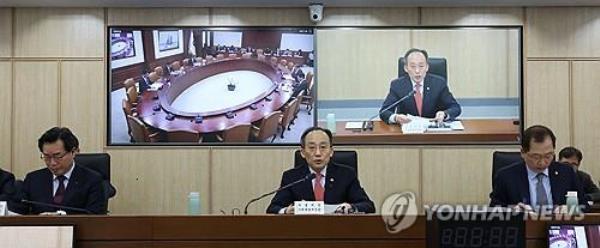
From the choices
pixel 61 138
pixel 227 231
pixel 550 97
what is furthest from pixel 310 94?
pixel 227 231

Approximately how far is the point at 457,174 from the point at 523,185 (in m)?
2.95

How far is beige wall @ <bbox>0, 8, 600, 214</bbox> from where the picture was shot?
22.0ft

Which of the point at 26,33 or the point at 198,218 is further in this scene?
the point at 26,33

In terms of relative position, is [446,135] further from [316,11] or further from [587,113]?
[316,11]

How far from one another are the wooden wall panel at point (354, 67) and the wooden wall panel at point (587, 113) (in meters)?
1.63

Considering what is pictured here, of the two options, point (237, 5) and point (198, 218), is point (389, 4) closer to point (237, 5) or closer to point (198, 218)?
point (237, 5)

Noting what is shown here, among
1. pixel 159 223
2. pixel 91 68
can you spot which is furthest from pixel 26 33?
pixel 159 223

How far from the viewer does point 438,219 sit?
2689mm

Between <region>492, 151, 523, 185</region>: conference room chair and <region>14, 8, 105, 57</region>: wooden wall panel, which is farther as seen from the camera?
<region>14, 8, 105, 57</region>: wooden wall panel

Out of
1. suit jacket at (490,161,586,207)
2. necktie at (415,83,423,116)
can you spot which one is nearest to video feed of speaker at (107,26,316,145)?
necktie at (415,83,423,116)

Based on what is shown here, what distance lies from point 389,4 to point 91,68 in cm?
280

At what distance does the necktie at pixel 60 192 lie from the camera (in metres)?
3.87

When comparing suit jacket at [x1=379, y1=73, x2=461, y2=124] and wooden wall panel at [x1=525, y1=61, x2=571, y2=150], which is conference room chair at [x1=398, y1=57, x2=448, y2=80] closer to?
suit jacket at [x1=379, y1=73, x2=461, y2=124]

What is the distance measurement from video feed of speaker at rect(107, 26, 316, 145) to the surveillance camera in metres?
0.14
